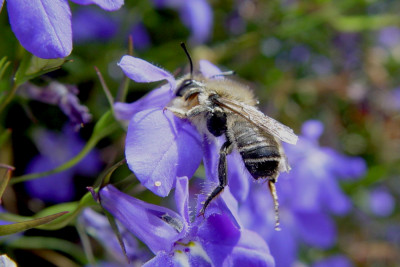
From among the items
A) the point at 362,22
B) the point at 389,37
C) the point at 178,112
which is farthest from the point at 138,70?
the point at 389,37

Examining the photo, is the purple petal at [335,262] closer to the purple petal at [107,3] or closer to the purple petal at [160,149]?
the purple petal at [160,149]

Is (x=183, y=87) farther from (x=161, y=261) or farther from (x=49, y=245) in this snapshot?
(x=49, y=245)

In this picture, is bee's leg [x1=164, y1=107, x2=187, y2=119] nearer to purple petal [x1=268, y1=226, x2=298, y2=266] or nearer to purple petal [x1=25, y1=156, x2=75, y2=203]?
purple petal [x1=268, y1=226, x2=298, y2=266]

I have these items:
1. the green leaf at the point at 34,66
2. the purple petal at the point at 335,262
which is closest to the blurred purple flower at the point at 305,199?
the purple petal at the point at 335,262

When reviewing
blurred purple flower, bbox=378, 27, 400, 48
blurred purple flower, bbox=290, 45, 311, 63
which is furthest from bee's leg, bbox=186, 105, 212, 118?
blurred purple flower, bbox=378, 27, 400, 48

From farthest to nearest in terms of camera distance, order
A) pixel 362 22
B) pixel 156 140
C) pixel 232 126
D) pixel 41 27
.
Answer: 1. pixel 362 22
2. pixel 232 126
3. pixel 156 140
4. pixel 41 27

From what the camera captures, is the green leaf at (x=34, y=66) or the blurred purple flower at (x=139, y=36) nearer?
the green leaf at (x=34, y=66)
